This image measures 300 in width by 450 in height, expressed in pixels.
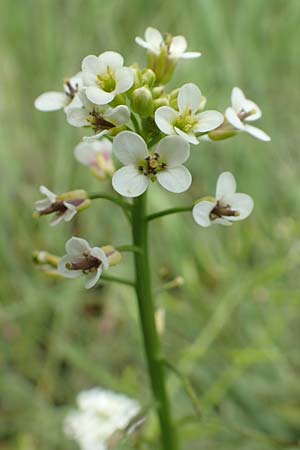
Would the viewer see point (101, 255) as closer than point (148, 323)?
Yes

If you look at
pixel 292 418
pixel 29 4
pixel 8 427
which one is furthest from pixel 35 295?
pixel 29 4

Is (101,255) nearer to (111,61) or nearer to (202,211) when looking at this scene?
(202,211)

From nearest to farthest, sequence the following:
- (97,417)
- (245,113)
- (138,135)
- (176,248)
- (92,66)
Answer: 1. (138,135)
2. (92,66)
3. (245,113)
4. (97,417)
5. (176,248)

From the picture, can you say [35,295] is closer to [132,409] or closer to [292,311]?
[132,409]

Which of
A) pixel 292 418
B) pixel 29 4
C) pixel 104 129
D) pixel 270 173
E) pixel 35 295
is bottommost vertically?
pixel 292 418

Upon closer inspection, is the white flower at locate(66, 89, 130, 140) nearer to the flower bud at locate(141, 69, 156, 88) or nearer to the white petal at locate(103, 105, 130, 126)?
the white petal at locate(103, 105, 130, 126)

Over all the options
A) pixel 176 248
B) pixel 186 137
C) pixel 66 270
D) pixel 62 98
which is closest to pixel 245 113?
pixel 186 137

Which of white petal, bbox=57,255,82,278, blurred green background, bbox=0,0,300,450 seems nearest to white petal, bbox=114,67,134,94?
white petal, bbox=57,255,82,278
